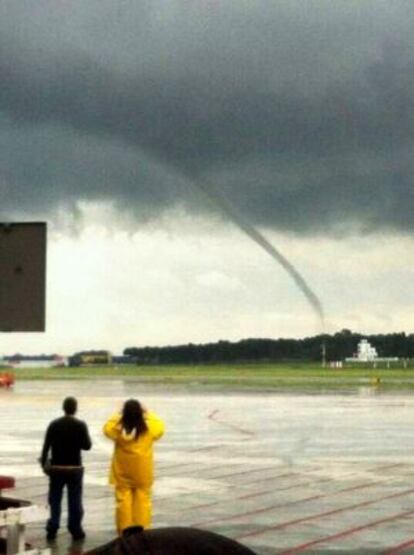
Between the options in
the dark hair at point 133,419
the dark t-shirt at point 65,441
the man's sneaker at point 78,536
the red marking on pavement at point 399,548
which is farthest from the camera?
the man's sneaker at point 78,536

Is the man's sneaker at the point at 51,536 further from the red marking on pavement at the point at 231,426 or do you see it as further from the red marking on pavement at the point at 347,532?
the red marking on pavement at the point at 231,426

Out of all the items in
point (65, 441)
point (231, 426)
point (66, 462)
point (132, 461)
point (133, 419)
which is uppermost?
point (133, 419)

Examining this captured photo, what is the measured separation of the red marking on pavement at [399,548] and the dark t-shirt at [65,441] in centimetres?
418

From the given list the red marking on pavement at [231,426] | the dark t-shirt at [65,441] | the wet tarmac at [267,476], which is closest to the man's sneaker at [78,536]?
the wet tarmac at [267,476]

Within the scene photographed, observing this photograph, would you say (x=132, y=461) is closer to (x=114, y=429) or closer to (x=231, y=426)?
(x=114, y=429)

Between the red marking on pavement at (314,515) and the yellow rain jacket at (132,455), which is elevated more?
the yellow rain jacket at (132,455)

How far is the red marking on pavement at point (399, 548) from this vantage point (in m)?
15.4

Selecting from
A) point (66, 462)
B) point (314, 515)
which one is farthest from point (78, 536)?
point (314, 515)

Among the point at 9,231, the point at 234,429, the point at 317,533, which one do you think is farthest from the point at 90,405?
the point at 9,231

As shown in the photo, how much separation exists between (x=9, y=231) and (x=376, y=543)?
9927mm

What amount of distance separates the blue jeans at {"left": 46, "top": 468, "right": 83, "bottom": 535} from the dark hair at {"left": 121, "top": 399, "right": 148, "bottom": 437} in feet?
8.10

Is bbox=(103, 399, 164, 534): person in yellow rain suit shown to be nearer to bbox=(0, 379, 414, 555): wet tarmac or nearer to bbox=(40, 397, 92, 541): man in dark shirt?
bbox=(0, 379, 414, 555): wet tarmac

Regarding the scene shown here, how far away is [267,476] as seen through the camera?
25422mm

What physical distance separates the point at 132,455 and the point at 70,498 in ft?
8.42
